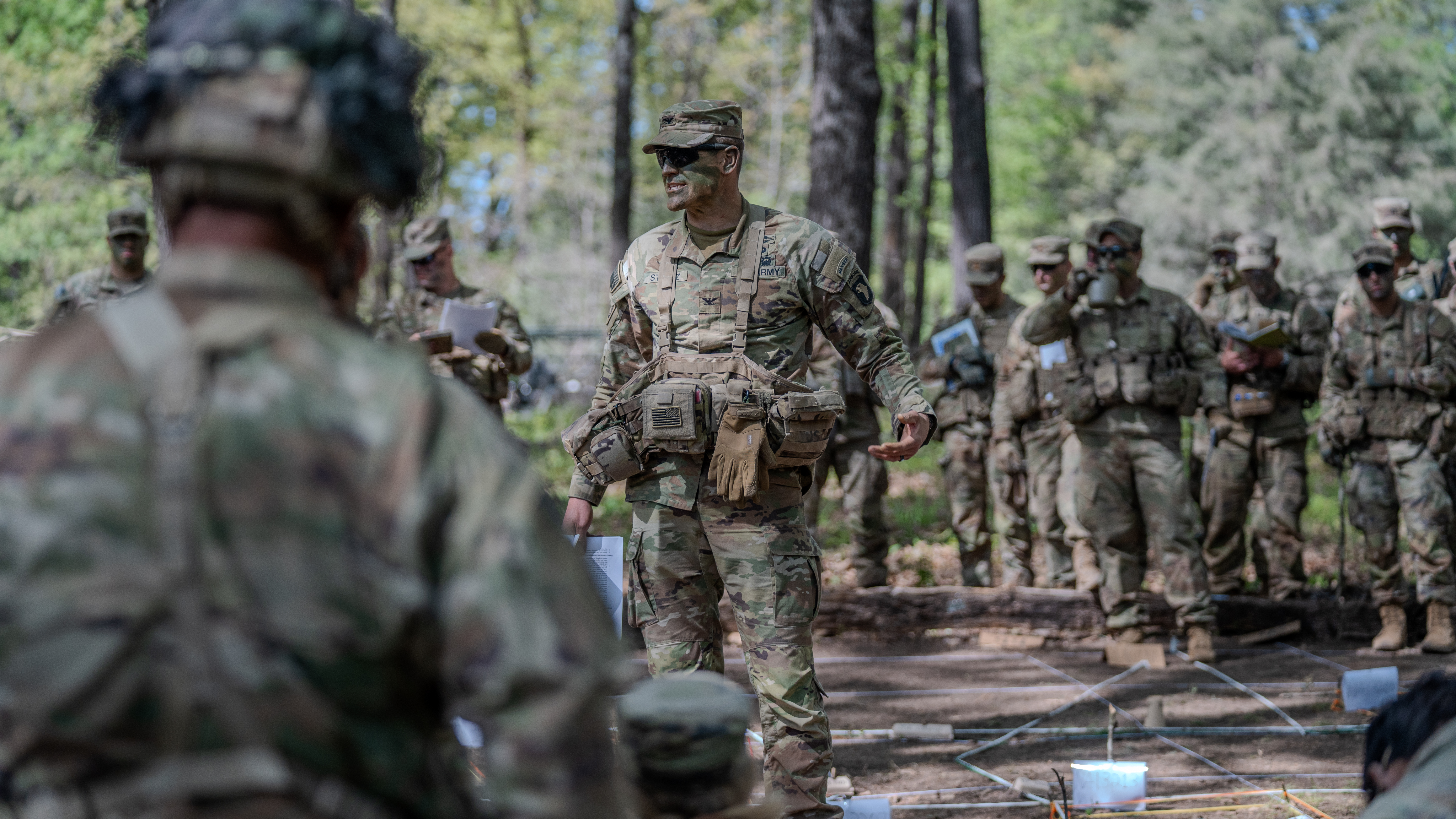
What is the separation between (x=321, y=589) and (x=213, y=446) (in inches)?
8.5

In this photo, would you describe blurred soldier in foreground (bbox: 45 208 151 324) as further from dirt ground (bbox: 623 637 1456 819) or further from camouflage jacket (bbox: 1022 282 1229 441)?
camouflage jacket (bbox: 1022 282 1229 441)

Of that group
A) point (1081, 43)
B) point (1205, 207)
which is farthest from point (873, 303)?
point (1081, 43)

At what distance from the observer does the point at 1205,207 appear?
30.2m

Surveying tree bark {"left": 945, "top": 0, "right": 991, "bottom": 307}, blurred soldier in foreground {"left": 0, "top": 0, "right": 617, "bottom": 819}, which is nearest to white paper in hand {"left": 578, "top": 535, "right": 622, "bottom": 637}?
blurred soldier in foreground {"left": 0, "top": 0, "right": 617, "bottom": 819}

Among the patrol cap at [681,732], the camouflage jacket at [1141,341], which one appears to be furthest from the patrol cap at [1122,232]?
the patrol cap at [681,732]

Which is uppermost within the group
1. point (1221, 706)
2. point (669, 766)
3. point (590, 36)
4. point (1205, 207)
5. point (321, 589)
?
point (590, 36)

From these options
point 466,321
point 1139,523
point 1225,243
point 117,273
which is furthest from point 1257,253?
point 117,273

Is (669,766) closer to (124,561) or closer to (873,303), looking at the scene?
(124,561)

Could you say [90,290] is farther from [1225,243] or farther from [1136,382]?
[1225,243]

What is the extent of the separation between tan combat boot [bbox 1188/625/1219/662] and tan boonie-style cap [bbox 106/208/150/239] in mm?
8078

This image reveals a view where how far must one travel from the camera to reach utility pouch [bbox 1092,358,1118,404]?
8727 mm

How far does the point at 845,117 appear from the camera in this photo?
35.1 ft

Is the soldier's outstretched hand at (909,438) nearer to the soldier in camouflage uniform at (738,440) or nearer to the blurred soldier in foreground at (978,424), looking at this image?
the soldier in camouflage uniform at (738,440)

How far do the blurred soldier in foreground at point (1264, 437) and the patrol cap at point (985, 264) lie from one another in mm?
1804
